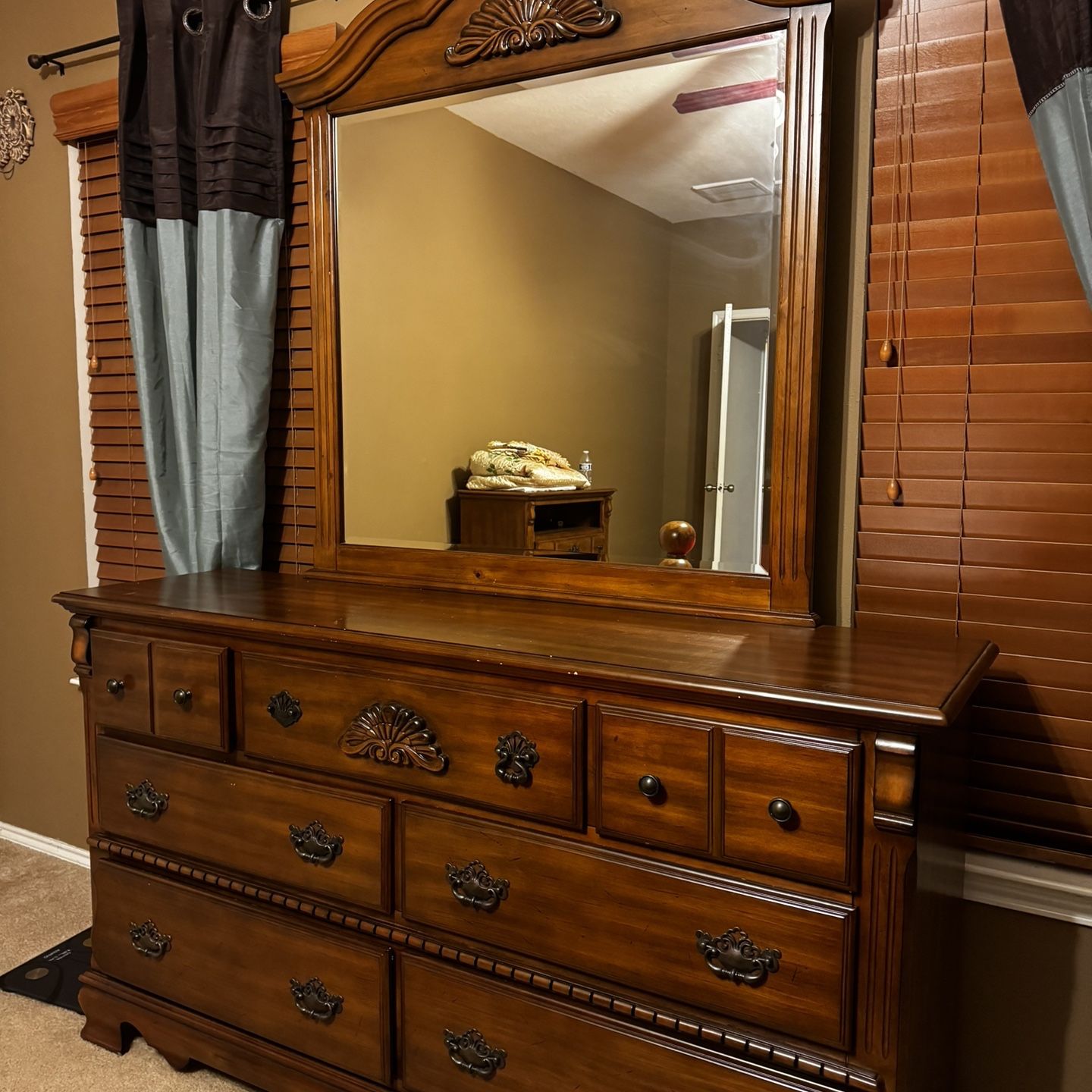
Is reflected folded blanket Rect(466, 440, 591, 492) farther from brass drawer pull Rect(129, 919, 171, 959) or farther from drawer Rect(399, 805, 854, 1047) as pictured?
brass drawer pull Rect(129, 919, 171, 959)

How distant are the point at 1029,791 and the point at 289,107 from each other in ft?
6.65

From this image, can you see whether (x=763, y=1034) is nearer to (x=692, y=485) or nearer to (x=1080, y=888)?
(x=1080, y=888)

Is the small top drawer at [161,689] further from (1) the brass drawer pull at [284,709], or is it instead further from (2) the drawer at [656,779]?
(2) the drawer at [656,779]

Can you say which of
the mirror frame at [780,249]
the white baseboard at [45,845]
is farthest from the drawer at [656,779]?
the white baseboard at [45,845]

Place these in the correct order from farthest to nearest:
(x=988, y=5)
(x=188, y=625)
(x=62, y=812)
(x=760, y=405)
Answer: (x=62, y=812), (x=188, y=625), (x=760, y=405), (x=988, y=5)

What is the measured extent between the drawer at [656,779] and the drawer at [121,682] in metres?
0.98

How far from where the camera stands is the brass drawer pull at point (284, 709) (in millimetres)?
1662

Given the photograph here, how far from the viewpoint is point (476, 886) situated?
1.50 m

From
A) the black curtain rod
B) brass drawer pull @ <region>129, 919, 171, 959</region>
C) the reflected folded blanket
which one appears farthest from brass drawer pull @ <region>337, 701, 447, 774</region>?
the black curtain rod

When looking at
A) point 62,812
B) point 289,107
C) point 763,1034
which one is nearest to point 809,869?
point 763,1034

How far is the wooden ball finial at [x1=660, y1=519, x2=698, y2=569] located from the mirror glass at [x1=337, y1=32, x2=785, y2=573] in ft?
0.06

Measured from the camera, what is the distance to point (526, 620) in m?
1.65

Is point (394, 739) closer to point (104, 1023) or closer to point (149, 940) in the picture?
point (149, 940)

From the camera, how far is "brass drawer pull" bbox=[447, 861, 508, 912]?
1.48 meters
